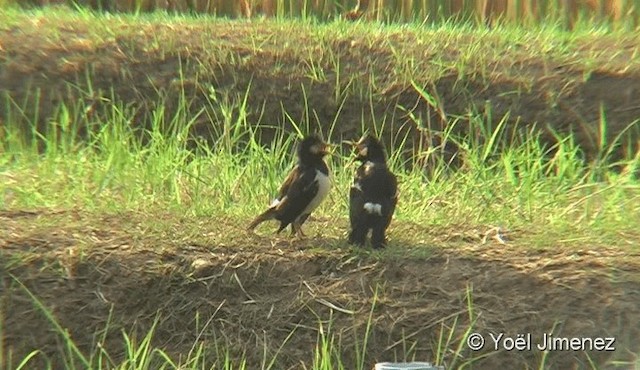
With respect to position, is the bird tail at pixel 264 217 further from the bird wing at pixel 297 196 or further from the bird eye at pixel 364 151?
the bird eye at pixel 364 151

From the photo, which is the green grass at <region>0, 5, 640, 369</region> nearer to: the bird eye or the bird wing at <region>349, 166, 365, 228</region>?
the bird wing at <region>349, 166, 365, 228</region>

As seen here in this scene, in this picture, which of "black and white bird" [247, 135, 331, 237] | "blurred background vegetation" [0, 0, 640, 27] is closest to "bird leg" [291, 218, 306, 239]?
"black and white bird" [247, 135, 331, 237]

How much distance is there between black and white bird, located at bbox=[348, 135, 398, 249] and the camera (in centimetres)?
602

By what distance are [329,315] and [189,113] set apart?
3361 millimetres

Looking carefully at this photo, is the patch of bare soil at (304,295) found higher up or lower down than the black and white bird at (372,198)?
lower down

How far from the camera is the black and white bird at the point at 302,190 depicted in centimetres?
622

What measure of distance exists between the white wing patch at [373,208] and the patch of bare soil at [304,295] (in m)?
0.18

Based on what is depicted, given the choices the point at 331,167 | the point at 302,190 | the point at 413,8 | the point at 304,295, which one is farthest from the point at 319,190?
the point at 413,8

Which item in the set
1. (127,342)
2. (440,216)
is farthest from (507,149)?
(127,342)

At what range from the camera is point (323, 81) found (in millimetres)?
8930

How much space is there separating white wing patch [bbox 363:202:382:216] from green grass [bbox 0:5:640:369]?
0.20m

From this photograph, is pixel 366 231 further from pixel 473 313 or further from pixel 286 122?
pixel 286 122

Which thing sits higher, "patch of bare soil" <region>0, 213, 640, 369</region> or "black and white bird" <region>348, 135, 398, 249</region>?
"black and white bird" <region>348, 135, 398, 249</region>

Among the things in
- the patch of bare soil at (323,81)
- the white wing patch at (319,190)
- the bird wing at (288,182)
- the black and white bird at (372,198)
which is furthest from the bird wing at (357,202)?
the patch of bare soil at (323,81)
